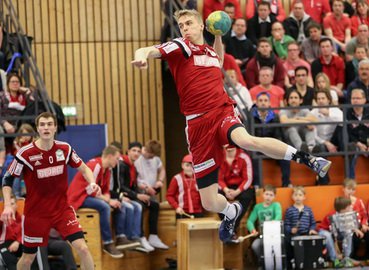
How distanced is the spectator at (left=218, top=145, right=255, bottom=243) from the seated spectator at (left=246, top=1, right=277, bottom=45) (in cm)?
334

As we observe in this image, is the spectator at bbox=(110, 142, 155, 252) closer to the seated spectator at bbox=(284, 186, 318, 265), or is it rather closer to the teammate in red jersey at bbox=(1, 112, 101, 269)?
the seated spectator at bbox=(284, 186, 318, 265)

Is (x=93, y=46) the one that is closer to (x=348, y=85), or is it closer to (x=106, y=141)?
(x=106, y=141)

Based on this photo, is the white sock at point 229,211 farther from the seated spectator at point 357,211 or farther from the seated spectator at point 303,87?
the seated spectator at point 303,87

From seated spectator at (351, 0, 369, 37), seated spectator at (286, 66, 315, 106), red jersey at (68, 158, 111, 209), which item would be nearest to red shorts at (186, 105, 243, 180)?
red jersey at (68, 158, 111, 209)

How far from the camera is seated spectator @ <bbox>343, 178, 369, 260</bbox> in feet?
41.9

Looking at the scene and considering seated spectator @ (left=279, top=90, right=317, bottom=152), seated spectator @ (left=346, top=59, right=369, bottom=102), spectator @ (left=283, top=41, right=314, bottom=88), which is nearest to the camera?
seated spectator @ (left=279, top=90, right=317, bottom=152)

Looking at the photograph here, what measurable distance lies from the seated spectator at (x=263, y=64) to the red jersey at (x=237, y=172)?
2.06 m

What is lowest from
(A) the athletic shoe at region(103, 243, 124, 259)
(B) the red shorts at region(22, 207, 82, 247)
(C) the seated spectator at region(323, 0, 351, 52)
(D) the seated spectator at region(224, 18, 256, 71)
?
(A) the athletic shoe at region(103, 243, 124, 259)

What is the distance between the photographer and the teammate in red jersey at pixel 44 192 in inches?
404

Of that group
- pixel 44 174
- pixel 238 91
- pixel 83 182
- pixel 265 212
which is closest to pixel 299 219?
pixel 265 212

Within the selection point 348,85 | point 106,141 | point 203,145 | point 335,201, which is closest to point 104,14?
point 106,141

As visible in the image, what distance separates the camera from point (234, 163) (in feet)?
42.4

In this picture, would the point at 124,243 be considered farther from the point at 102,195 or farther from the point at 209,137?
the point at 209,137

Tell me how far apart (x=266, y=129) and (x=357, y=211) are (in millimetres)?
1738
